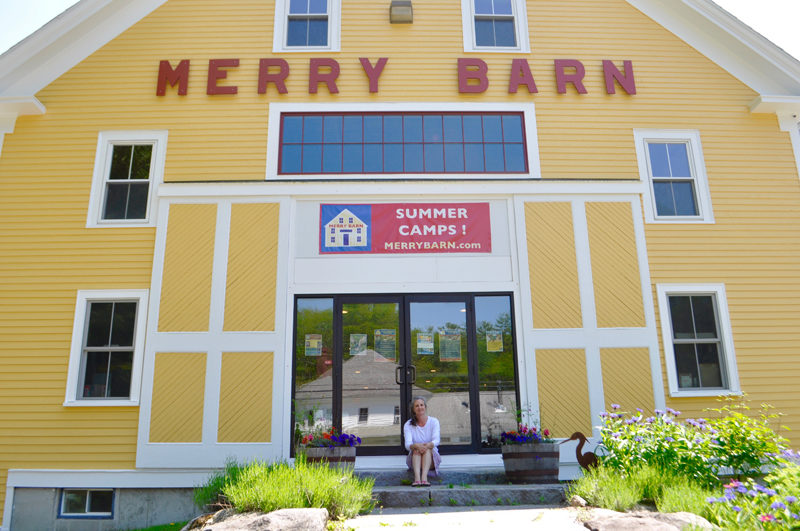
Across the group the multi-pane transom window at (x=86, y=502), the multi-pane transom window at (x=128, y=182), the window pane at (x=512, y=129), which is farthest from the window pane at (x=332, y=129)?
the multi-pane transom window at (x=86, y=502)

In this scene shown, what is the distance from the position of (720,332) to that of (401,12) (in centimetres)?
823

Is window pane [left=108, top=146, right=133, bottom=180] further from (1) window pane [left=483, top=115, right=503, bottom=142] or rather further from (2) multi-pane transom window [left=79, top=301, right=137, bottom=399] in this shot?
(1) window pane [left=483, top=115, right=503, bottom=142]

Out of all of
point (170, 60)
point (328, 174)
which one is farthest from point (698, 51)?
point (170, 60)

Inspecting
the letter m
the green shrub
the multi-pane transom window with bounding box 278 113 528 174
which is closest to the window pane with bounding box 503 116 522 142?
the multi-pane transom window with bounding box 278 113 528 174

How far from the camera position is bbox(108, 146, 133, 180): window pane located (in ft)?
30.8

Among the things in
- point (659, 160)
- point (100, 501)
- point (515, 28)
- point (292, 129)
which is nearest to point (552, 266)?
point (659, 160)

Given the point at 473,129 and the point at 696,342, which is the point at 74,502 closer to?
the point at 473,129

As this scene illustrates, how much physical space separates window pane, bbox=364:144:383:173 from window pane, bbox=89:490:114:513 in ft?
22.5

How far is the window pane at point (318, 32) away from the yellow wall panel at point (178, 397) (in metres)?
6.20

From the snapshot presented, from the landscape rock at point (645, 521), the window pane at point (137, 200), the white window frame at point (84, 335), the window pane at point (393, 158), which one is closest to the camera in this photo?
the landscape rock at point (645, 521)

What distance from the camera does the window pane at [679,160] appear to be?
9.64 meters

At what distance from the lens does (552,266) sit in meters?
8.95

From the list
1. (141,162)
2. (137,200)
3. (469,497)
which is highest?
(141,162)

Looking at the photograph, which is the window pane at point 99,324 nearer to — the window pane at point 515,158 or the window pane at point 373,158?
the window pane at point 373,158
